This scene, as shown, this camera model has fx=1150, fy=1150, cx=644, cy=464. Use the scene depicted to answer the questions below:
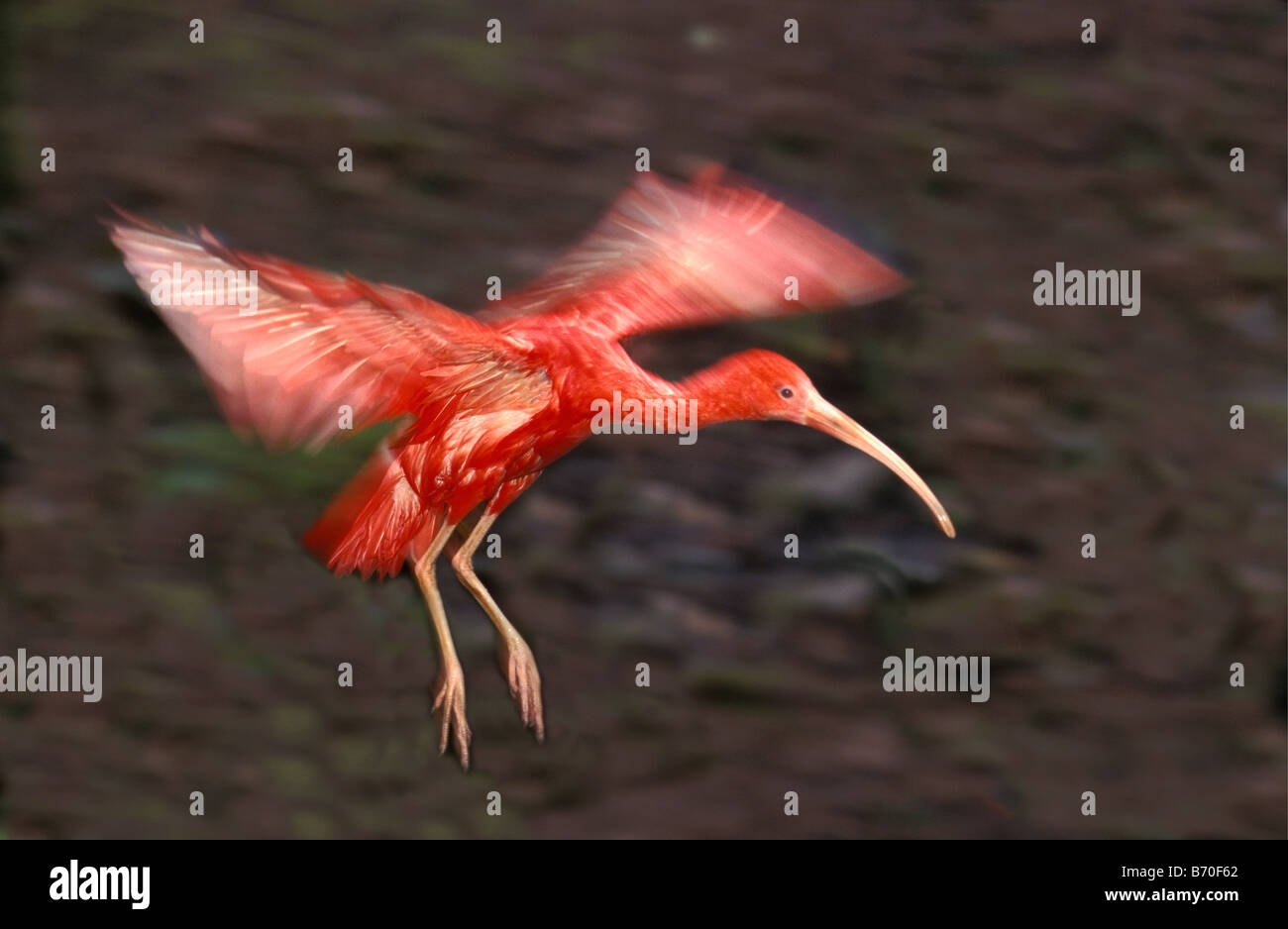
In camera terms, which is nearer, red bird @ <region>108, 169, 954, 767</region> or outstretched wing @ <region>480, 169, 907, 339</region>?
red bird @ <region>108, 169, 954, 767</region>

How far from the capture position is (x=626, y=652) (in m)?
1.68

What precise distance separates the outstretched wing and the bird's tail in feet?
0.86

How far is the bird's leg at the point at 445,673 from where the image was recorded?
1.62 meters

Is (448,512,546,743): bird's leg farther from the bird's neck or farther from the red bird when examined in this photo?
the bird's neck

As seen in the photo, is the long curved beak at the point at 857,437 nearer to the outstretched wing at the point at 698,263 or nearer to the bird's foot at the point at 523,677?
the outstretched wing at the point at 698,263

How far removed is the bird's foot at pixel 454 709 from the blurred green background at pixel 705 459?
0.02 metres

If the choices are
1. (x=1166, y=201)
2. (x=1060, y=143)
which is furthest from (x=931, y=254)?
(x=1166, y=201)

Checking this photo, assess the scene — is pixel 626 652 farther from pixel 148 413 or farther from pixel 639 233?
pixel 148 413

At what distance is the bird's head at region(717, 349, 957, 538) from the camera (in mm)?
1569

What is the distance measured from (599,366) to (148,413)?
684 mm

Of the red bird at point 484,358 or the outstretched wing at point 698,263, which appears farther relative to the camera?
the outstretched wing at point 698,263

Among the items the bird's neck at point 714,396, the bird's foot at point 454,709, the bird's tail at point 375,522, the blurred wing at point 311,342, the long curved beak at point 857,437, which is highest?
the blurred wing at point 311,342

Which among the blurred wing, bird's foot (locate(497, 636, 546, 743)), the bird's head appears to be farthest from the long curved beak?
bird's foot (locate(497, 636, 546, 743))

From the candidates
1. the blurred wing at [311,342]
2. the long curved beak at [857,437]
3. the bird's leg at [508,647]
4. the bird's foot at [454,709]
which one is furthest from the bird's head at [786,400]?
the bird's foot at [454,709]
